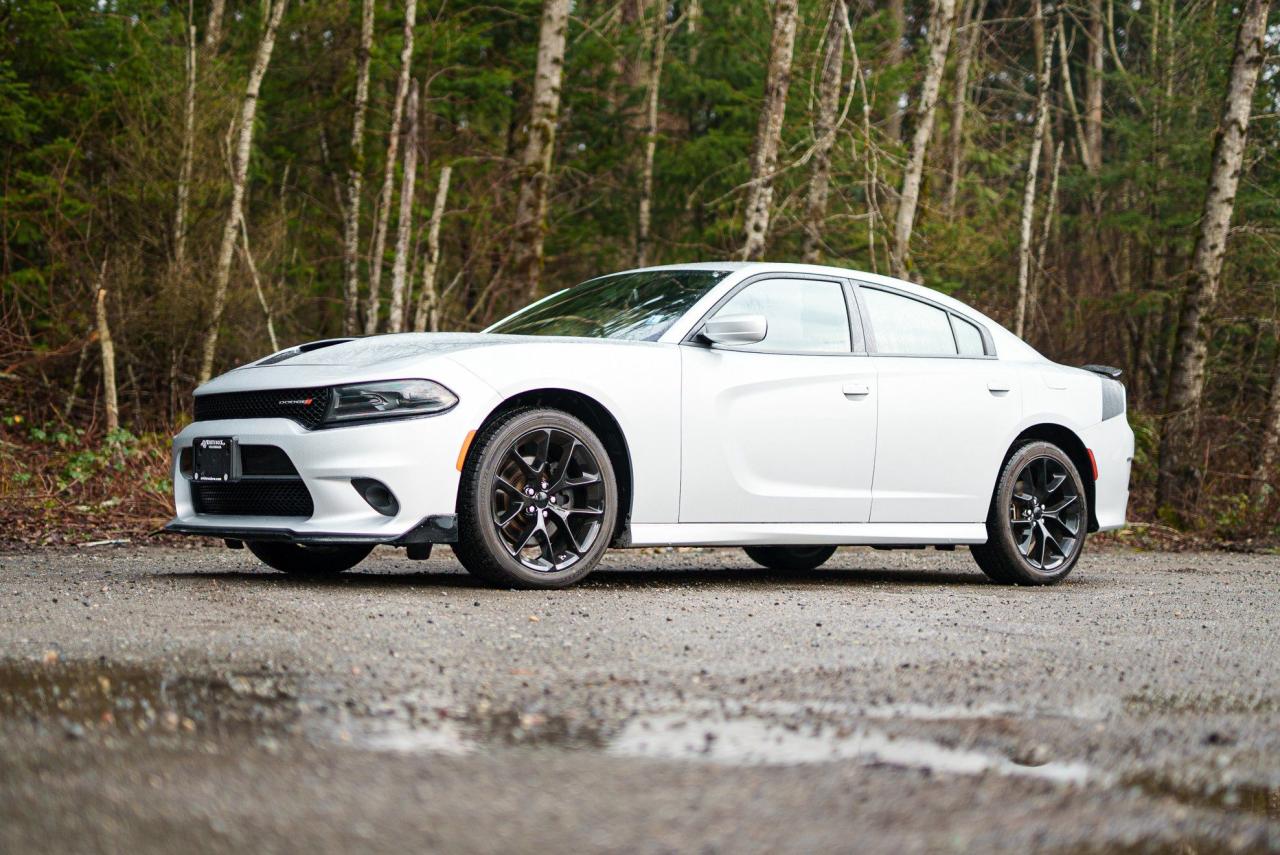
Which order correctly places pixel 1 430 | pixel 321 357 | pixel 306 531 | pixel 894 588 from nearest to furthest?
pixel 306 531 → pixel 321 357 → pixel 894 588 → pixel 1 430

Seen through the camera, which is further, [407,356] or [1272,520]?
[1272,520]

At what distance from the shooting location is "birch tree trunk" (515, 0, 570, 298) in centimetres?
1502

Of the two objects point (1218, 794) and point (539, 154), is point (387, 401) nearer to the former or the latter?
point (1218, 794)

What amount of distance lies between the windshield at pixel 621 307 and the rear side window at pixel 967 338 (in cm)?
160

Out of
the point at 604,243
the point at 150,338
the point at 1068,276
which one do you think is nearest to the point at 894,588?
the point at 150,338

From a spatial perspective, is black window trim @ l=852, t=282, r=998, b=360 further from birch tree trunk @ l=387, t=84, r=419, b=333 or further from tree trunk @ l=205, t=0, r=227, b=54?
tree trunk @ l=205, t=0, r=227, b=54

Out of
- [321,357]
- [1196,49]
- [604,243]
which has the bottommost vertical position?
[321,357]

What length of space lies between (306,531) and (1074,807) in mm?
4067

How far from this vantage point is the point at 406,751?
316 centimetres

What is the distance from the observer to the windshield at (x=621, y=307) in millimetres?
7215

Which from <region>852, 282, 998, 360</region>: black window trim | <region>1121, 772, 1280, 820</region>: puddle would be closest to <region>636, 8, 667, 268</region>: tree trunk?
<region>852, 282, 998, 360</region>: black window trim

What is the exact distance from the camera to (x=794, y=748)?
3314 millimetres

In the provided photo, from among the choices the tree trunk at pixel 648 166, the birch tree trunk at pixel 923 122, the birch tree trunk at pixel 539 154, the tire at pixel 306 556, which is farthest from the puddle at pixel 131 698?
the tree trunk at pixel 648 166

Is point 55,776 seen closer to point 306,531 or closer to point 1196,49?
point 306,531
